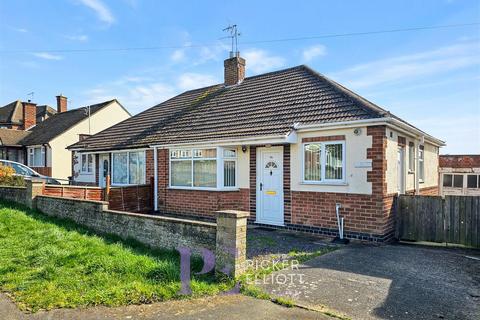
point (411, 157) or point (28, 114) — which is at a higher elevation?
point (28, 114)

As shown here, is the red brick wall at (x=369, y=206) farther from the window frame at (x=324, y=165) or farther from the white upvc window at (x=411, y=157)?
the white upvc window at (x=411, y=157)

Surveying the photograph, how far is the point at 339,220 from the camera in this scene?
918 cm

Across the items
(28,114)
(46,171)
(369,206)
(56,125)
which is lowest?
(369,206)

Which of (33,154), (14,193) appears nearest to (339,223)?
(14,193)

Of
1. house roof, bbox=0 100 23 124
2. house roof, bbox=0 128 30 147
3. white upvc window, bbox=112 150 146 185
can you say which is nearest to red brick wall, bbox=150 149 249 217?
white upvc window, bbox=112 150 146 185

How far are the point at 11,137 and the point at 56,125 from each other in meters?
4.16

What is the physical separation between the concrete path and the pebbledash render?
16.2 ft

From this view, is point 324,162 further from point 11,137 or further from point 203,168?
point 11,137

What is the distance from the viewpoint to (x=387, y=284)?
18.3 feet

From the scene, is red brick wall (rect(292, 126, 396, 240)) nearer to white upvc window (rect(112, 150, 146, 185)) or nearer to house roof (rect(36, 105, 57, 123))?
white upvc window (rect(112, 150, 146, 185))

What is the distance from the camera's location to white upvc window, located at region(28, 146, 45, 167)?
27.3 m

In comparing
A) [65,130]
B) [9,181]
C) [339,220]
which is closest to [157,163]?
[9,181]

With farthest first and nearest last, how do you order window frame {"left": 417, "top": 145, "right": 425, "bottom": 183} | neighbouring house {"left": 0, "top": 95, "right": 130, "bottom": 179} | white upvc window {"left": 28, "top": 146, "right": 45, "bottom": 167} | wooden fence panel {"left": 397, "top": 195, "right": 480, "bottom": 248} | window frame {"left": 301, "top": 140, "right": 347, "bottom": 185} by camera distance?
white upvc window {"left": 28, "top": 146, "right": 45, "bottom": 167} → neighbouring house {"left": 0, "top": 95, "right": 130, "bottom": 179} → window frame {"left": 417, "top": 145, "right": 425, "bottom": 183} → window frame {"left": 301, "top": 140, "right": 347, "bottom": 185} → wooden fence panel {"left": 397, "top": 195, "right": 480, "bottom": 248}

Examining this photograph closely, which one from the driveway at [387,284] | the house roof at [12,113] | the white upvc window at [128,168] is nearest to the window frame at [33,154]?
the house roof at [12,113]
